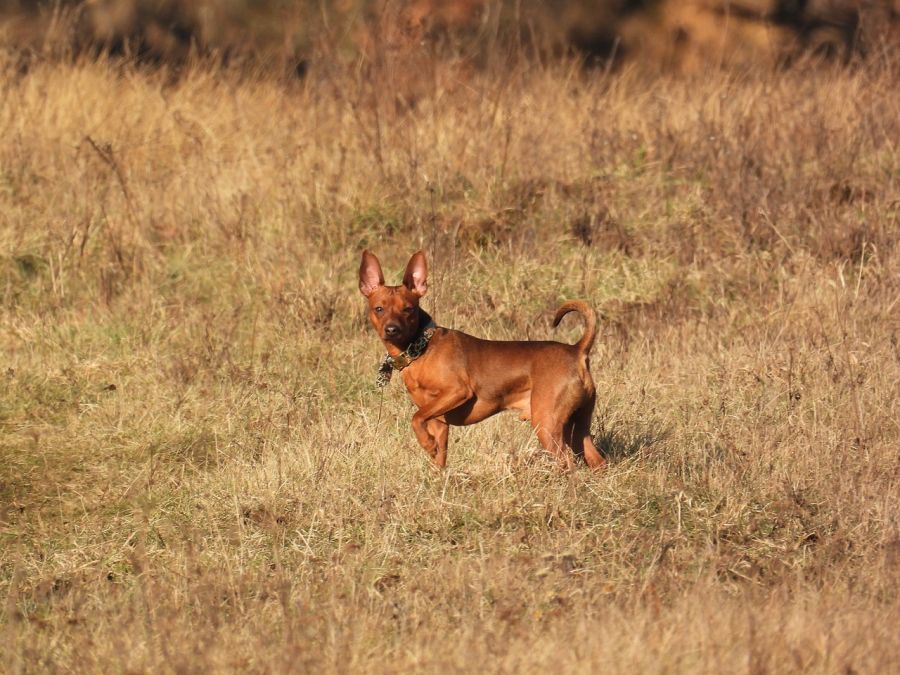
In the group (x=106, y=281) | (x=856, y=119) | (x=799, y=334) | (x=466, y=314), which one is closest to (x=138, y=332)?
(x=106, y=281)

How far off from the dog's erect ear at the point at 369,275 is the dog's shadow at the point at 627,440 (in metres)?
1.21

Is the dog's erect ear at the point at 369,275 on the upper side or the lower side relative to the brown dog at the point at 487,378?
upper

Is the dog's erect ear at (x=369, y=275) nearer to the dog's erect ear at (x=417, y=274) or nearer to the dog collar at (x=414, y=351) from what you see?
the dog's erect ear at (x=417, y=274)

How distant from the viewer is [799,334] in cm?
720

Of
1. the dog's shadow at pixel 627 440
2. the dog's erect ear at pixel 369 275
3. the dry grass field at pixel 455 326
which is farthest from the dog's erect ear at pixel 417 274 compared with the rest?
the dog's shadow at pixel 627 440

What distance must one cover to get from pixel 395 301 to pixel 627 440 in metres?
1.29

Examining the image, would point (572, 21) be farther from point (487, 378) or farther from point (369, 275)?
point (487, 378)

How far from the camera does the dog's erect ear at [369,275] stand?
5.64 meters

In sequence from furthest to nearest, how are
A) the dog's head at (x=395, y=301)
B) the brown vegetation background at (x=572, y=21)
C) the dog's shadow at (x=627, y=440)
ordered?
the brown vegetation background at (x=572, y=21)
the dog's shadow at (x=627, y=440)
the dog's head at (x=395, y=301)

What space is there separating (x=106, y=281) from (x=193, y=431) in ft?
7.12

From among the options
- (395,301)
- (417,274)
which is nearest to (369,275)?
(417,274)

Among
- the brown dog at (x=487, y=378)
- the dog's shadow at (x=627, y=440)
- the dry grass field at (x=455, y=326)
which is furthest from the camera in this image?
the dog's shadow at (x=627, y=440)

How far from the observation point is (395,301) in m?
5.40

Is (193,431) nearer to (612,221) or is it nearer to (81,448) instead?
(81,448)
